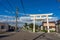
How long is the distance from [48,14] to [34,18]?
5.04 metres

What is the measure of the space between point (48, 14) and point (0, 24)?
2718 cm

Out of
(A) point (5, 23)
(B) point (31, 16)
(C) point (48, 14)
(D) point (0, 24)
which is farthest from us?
(A) point (5, 23)

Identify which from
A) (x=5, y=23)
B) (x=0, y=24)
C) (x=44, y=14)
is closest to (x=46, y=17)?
(x=44, y=14)

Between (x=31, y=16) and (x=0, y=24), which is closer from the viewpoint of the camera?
(x=31, y=16)

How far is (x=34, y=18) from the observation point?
45250 mm

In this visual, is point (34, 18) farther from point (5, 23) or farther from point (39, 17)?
point (5, 23)

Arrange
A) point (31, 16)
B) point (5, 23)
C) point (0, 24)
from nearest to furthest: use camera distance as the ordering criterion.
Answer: point (31, 16), point (0, 24), point (5, 23)

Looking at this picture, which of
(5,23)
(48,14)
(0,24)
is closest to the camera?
(48,14)

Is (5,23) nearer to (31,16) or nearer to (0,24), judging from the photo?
(0,24)

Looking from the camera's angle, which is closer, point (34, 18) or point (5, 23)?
point (34, 18)

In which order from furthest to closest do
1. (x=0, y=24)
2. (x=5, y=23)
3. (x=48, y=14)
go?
(x=5, y=23) → (x=0, y=24) → (x=48, y=14)

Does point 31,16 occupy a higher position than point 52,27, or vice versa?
point 31,16

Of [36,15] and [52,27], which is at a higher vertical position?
[36,15]

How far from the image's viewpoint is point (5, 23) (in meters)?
68.4
